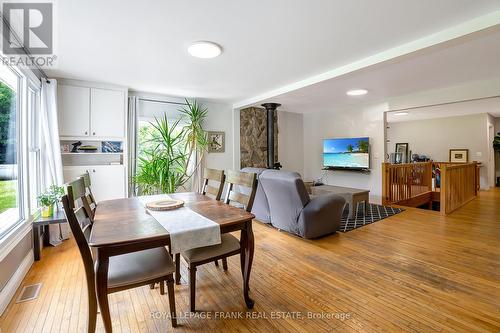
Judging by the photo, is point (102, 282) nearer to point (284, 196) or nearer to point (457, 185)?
point (284, 196)

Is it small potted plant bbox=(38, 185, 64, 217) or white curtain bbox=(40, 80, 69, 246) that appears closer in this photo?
small potted plant bbox=(38, 185, 64, 217)

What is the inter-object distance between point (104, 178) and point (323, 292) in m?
3.56

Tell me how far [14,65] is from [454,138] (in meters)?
10.6

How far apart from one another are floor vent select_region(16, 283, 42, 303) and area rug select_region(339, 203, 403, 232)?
3.50 metres

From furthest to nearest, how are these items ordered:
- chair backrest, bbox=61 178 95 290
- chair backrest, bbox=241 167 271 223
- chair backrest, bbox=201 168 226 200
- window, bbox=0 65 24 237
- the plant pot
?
chair backrest, bbox=241 167 271 223 → the plant pot → chair backrest, bbox=201 168 226 200 → window, bbox=0 65 24 237 → chair backrest, bbox=61 178 95 290

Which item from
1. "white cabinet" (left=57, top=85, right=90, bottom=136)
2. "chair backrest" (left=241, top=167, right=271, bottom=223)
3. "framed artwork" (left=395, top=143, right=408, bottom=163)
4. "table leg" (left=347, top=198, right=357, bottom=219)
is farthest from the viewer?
"framed artwork" (left=395, top=143, right=408, bottom=163)

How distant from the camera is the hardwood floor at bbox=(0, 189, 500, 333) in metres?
1.69

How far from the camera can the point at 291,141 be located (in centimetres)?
700

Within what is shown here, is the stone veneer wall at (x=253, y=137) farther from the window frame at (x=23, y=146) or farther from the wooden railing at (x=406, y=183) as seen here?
the window frame at (x=23, y=146)

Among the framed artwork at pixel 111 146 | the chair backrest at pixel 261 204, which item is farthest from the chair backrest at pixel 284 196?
the framed artwork at pixel 111 146

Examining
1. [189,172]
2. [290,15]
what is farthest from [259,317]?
[189,172]

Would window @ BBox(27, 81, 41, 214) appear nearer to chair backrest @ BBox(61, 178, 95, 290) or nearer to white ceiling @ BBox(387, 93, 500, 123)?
chair backrest @ BBox(61, 178, 95, 290)

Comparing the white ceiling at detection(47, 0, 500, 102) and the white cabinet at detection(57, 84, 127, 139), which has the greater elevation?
the white ceiling at detection(47, 0, 500, 102)

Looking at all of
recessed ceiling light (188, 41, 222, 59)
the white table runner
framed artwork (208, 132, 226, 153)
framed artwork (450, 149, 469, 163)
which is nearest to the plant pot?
the white table runner
